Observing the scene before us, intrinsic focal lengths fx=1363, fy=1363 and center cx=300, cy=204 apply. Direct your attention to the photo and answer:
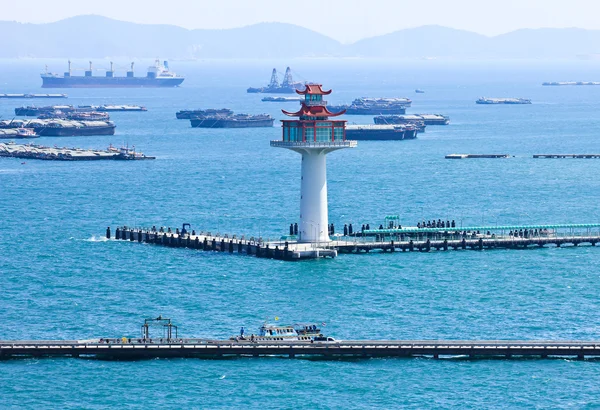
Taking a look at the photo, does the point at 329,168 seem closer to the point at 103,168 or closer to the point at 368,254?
the point at 103,168

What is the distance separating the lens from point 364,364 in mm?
69625

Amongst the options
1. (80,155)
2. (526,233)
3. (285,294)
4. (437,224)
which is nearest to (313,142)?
(437,224)

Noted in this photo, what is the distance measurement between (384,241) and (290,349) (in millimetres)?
35281

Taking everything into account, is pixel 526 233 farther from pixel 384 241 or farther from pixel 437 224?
pixel 384 241

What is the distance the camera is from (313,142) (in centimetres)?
9994

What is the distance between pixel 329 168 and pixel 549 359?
113 m

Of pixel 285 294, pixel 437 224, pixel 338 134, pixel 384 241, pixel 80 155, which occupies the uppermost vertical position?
pixel 338 134

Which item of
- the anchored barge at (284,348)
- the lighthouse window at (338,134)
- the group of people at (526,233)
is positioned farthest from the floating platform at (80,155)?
the anchored barge at (284,348)

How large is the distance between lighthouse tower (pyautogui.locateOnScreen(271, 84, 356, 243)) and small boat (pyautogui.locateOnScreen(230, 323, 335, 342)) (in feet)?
94.7

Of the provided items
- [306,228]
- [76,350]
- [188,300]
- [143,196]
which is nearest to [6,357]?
[76,350]

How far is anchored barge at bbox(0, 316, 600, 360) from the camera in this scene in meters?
70.4

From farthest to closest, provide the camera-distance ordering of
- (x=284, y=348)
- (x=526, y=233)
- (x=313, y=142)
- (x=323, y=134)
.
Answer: (x=526, y=233) < (x=323, y=134) < (x=313, y=142) < (x=284, y=348)

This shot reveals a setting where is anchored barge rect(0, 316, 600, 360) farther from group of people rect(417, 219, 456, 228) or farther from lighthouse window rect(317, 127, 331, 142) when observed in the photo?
group of people rect(417, 219, 456, 228)

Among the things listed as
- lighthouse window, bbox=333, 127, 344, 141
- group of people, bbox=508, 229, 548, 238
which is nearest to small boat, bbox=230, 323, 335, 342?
lighthouse window, bbox=333, 127, 344, 141
